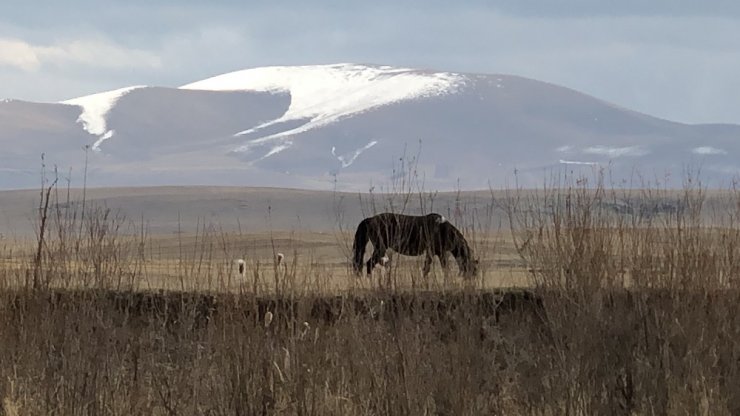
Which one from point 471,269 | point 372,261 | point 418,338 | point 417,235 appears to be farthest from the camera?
point 417,235

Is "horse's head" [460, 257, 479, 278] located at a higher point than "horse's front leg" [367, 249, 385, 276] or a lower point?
higher

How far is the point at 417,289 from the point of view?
11.4m

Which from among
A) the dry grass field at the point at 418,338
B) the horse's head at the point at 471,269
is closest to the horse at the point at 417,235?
the horse's head at the point at 471,269

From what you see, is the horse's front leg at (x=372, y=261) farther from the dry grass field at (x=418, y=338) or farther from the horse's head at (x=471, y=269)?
the horse's head at (x=471, y=269)

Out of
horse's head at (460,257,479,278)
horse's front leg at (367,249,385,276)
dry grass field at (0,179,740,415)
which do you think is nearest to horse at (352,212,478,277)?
horse's front leg at (367,249,385,276)

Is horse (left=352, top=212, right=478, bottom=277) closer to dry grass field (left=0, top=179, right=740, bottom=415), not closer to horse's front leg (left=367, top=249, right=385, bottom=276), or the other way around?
horse's front leg (left=367, top=249, right=385, bottom=276)

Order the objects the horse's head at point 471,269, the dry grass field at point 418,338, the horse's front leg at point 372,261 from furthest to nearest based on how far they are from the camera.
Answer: the horse's front leg at point 372,261 → the horse's head at point 471,269 → the dry grass field at point 418,338

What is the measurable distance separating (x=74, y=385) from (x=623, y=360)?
15.5 ft

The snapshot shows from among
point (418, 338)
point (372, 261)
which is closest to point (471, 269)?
point (418, 338)

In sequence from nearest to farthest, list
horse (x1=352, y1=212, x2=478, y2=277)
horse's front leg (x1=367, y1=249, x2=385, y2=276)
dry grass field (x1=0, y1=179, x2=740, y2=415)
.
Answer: dry grass field (x1=0, y1=179, x2=740, y2=415), horse's front leg (x1=367, y1=249, x2=385, y2=276), horse (x1=352, y1=212, x2=478, y2=277)

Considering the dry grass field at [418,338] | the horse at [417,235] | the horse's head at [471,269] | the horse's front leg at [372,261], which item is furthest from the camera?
the horse at [417,235]

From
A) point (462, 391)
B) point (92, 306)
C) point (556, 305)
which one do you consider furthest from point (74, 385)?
point (556, 305)

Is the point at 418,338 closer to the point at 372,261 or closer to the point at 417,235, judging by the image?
the point at 372,261

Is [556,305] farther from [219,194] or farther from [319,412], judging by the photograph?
[219,194]
